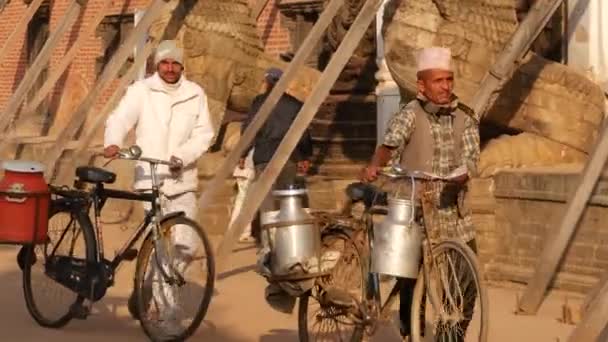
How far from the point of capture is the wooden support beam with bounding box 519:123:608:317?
26.0 ft

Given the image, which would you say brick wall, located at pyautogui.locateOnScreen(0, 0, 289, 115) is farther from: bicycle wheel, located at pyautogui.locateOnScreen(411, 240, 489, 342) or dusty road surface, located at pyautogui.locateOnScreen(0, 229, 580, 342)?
bicycle wheel, located at pyautogui.locateOnScreen(411, 240, 489, 342)

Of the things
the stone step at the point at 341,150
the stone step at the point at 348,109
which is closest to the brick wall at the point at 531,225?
the stone step at the point at 341,150

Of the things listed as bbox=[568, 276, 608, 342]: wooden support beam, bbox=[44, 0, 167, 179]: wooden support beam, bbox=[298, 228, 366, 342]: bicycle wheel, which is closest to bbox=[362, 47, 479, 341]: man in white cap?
bbox=[298, 228, 366, 342]: bicycle wheel

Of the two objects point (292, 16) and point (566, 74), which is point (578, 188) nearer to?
point (566, 74)

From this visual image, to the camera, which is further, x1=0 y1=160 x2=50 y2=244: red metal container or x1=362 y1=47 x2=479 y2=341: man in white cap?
x1=0 y1=160 x2=50 y2=244: red metal container

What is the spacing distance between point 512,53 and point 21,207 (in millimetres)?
3691

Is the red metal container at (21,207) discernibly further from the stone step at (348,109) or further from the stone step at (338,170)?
the stone step at (348,109)

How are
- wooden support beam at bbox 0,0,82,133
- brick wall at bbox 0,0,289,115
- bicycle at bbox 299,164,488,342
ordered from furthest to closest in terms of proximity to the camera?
1. brick wall at bbox 0,0,289,115
2. wooden support beam at bbox 0,0,82,133
3. bicycle at bbox 299,164,488,342

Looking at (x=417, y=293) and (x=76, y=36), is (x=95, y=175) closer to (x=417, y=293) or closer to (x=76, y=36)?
(x=417, y=293)

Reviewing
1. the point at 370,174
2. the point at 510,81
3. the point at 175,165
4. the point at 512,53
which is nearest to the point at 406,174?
the point at 370,174

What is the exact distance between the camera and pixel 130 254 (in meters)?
7.32

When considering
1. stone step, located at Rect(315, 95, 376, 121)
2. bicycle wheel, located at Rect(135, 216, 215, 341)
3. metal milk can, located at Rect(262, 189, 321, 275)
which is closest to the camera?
metal milk can, located at Rect(262, 189, 321, 275)

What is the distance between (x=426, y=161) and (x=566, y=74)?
14.8 feet

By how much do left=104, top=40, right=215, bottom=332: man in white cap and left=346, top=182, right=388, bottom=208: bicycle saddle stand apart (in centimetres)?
160
